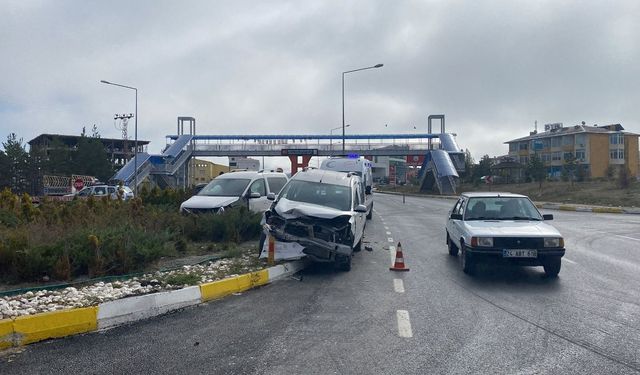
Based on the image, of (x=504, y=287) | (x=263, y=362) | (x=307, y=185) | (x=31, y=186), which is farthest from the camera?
(x=31, y=186)

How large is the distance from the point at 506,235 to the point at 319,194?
14.0 ft

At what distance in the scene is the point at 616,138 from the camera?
81812 millimetres

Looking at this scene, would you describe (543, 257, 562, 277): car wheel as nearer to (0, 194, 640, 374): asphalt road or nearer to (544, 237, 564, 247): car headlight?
(0, 194, 640, 374): asphalt road

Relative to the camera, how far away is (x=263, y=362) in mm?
5188

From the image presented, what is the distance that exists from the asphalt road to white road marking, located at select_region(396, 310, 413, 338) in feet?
→ 0.04

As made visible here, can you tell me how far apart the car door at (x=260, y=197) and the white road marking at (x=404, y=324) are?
32.2ft

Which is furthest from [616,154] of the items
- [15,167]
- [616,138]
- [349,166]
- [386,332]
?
[386,332]

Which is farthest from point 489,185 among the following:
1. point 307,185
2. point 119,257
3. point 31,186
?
point 119,257

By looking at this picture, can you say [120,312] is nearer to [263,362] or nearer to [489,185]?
[263,362]

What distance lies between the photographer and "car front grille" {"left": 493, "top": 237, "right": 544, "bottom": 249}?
949cm

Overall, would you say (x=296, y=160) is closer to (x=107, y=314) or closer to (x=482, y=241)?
(x=482, y=241)

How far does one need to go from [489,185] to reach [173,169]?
3692 cm

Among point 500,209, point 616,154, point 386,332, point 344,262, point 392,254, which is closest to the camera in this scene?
point 386,332

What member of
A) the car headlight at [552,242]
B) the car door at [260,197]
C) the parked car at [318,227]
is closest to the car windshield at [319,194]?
the parked car at [318,227]
